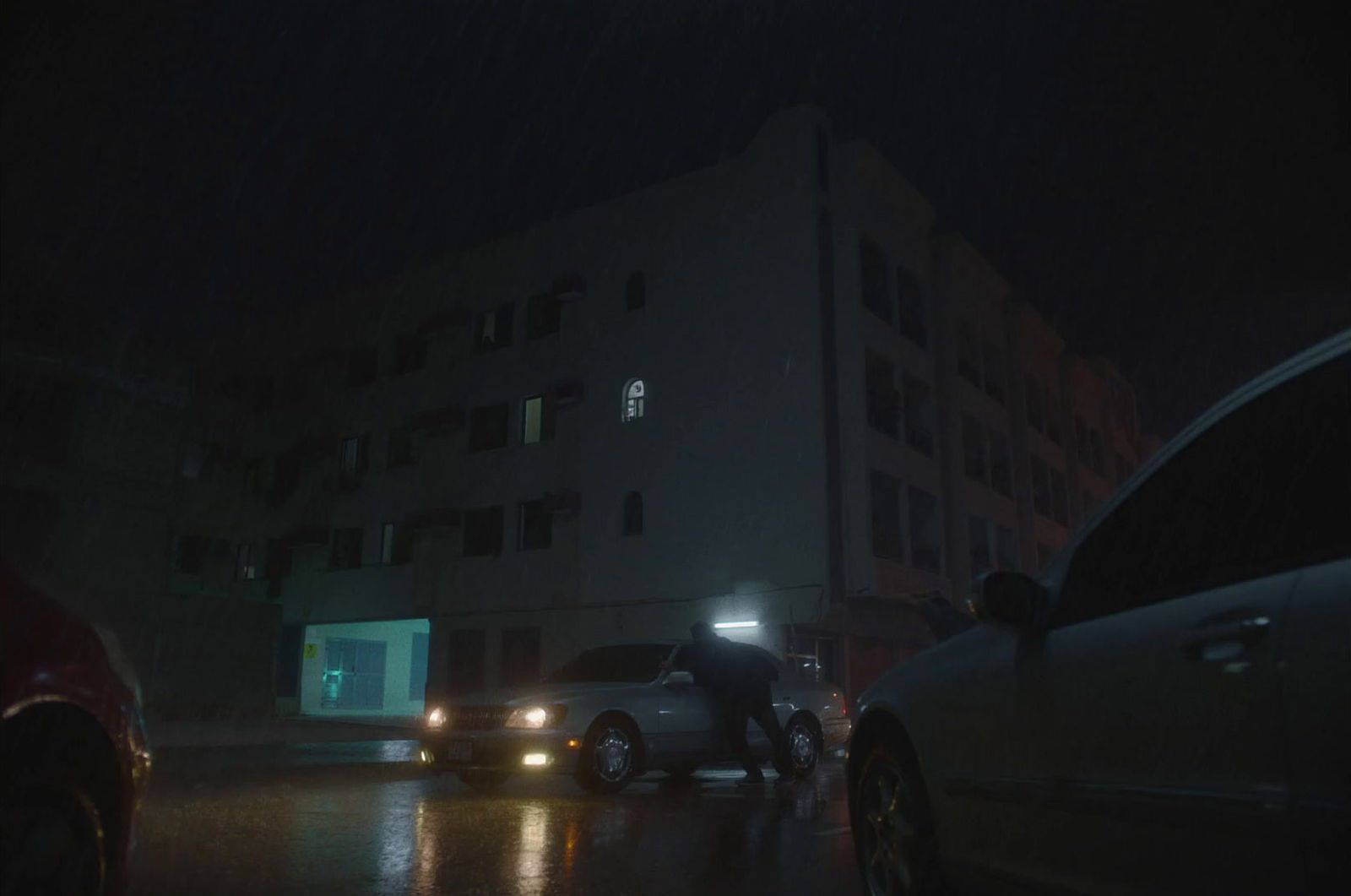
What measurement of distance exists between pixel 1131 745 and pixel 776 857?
3899 mm

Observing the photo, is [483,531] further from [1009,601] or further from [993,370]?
[1009,601]

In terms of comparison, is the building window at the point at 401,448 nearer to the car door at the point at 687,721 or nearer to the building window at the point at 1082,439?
the car door at the point at 687,721

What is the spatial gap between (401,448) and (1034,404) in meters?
21.6

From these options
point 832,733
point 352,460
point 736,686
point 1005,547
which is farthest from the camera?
point 352,460

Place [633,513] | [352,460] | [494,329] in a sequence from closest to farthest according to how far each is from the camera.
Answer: [633,513]
[494,329]
[352,460]

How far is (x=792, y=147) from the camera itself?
1017 inches

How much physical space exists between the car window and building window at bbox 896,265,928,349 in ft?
85.2

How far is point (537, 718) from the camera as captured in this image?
9672 mm

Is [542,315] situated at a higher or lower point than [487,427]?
higher

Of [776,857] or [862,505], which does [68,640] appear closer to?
[776,857]

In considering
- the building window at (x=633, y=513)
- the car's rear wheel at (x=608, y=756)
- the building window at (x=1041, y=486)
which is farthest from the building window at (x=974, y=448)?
the car's rear wheel at (x=608, y=756)

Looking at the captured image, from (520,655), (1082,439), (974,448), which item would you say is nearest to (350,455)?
(520,655)

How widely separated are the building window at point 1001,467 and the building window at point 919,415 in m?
4.91

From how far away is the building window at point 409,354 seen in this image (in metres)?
34.2
